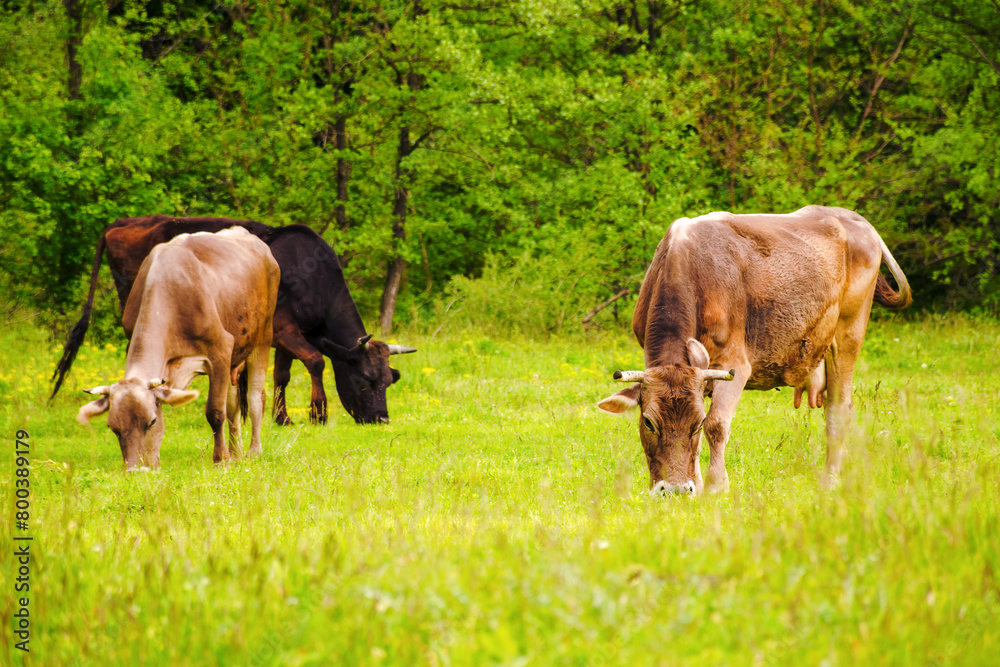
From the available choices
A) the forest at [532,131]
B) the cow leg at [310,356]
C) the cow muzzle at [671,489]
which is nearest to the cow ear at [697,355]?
the cow muzzle at [671,489]

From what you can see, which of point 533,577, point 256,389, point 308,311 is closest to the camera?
point 533,577

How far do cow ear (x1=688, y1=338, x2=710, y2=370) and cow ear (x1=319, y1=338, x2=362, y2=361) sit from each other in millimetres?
6998

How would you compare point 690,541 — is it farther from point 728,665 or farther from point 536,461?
point 536,461

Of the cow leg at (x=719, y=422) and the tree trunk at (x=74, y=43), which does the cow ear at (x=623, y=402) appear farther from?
the tree trunk at (x=74, y=43)

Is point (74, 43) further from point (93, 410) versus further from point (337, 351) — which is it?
point (93, 410)

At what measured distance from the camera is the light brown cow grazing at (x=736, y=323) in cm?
580

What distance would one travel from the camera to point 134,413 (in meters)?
7.67

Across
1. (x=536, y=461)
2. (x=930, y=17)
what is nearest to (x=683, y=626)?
(x=536, y=461)

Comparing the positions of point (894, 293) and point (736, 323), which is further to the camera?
point (894, 293)

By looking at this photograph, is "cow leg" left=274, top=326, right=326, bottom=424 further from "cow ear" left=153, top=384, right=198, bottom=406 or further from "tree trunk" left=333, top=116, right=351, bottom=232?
"tree trunk" left=333, top=116, right=351, bottom=232

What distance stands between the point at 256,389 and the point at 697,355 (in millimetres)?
5975

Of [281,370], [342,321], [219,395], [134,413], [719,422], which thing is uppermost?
[719,422]

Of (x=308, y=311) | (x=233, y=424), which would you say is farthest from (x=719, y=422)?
(x=308, y=311)

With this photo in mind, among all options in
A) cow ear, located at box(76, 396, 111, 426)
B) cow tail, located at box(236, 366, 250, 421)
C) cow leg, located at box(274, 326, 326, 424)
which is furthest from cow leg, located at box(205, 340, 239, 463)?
cow leg, located at box(274, 326, 326, 424)
